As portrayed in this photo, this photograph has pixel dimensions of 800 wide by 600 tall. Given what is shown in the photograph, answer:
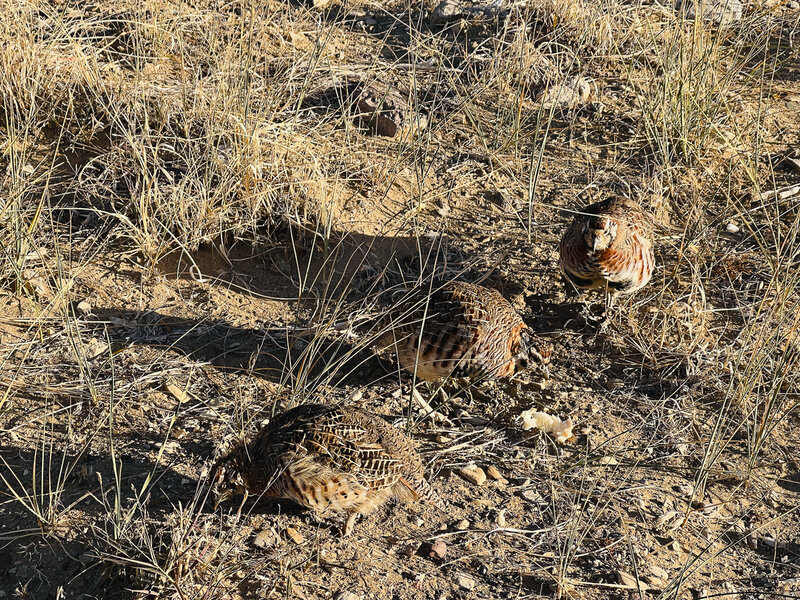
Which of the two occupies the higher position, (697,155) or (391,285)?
(697,155)

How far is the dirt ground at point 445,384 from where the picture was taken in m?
3.67

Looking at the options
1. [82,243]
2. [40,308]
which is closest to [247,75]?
[82,243]

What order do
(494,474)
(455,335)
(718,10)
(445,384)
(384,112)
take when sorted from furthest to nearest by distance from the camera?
1. (718,10)
2. (384,112)
3. (445,384)
4. (455,335)
5. (494,474)

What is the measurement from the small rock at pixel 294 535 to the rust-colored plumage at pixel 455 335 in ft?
3.58

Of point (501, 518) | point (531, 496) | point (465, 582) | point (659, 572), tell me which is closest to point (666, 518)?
point (659, 572)

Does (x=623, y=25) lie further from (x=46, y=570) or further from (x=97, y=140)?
(x=46, y=570)

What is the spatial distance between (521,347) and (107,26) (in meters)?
4.05

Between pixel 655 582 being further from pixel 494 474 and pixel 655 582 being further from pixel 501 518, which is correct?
pixel 494 474

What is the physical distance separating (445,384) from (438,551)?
118cm

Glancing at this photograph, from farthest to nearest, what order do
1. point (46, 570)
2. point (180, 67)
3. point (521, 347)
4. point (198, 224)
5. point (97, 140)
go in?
point (180, 67) < point (97, 140) < point (198, 224) < point (521, 347) < point (46, 570)

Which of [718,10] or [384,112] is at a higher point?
[718,10]

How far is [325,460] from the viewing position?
364 cm

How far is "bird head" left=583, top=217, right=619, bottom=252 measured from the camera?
15.6 feet

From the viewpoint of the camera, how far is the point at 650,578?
3727 mm
